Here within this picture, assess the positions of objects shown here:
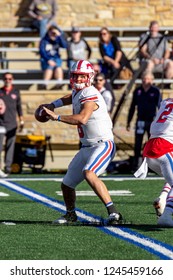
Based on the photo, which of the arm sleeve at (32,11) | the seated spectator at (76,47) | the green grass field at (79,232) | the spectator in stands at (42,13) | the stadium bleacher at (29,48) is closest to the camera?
the green grass field at (79,232)

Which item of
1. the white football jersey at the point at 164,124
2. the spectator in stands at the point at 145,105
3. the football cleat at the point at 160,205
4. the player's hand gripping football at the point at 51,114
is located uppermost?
the player's hand gripping football at the point at 51,114

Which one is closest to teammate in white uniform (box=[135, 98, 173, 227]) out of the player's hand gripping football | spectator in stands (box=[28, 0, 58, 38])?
the player's hand gripping football

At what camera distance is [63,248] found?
8.68 metres

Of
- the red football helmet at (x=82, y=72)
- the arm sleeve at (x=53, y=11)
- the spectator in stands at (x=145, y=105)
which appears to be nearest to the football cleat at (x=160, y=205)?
the red football helmet at (x=82, y=72)

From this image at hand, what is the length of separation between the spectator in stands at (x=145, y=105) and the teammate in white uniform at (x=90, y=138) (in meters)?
7.33

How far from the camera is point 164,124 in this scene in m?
10.3

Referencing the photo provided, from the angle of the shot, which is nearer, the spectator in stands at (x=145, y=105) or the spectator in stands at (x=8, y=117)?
the spectator in stands at (x=145, y=105)

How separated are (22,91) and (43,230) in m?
11.2

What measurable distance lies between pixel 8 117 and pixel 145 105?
91.8 inches

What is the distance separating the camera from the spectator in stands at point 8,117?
59.5 ft

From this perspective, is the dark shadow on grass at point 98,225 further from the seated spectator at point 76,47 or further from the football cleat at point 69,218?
the seated spectator at point 76,47

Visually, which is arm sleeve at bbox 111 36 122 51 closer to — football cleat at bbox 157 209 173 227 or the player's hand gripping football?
the player's hand gripping football
